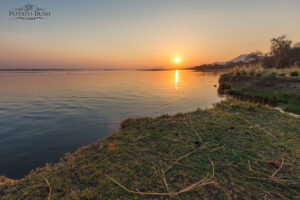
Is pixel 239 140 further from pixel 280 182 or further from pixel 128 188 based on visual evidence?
pixel 128 188

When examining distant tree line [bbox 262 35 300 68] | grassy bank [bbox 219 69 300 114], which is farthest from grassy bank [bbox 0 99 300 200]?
distant tree line [bbox 262 35 300 68]

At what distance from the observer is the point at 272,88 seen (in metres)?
12.8

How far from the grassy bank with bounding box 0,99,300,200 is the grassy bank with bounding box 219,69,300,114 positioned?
723 centimetres

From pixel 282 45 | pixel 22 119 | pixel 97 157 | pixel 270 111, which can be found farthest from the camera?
pixel 282 45

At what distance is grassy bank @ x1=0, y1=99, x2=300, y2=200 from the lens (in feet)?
7.77

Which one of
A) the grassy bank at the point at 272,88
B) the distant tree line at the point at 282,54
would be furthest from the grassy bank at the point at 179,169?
the distant tree line at the point at 282,54

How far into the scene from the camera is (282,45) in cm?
4175

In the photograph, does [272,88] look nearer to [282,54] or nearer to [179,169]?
[179,169]

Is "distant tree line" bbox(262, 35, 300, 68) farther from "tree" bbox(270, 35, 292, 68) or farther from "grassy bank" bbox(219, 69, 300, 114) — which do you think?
"grassy bank" bbox(219, 69, 300, 114)

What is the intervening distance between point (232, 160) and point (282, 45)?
57.4 meters

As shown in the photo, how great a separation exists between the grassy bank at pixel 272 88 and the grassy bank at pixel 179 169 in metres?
7.23

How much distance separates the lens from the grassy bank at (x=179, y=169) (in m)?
2.37

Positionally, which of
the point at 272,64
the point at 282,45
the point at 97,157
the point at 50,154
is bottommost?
the point at 50,154

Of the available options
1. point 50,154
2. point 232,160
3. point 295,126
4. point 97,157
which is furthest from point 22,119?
point 295,126
